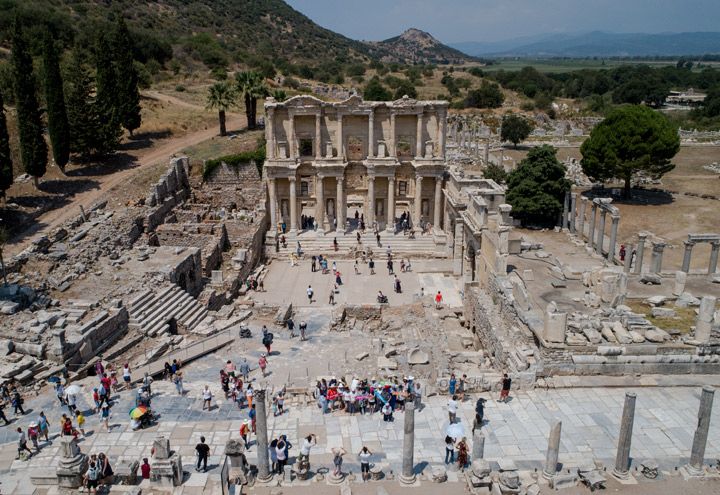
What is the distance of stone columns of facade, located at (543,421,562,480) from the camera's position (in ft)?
52.3

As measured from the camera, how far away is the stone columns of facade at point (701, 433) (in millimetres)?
15930

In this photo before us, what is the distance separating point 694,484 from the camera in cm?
1619

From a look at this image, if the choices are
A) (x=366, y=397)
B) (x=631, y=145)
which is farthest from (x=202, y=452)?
(x=631, y=145)

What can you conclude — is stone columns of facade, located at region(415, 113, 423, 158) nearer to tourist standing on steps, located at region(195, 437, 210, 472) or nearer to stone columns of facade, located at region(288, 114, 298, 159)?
stone columns of facade, located at region(288, 114, 298, 159)

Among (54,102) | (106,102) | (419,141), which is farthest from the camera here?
(106,102)

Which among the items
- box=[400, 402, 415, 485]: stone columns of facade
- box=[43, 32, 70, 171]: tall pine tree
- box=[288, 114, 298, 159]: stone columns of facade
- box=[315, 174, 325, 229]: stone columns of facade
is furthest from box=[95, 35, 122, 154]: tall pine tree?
box=[400, 402, 415, 485]: stone columns of facade

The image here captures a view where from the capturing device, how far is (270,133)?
134 feet

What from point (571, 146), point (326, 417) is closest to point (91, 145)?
point (326, 417)

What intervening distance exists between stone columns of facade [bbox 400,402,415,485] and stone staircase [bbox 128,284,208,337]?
14.4 metres

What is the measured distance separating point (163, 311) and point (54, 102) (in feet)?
63.8

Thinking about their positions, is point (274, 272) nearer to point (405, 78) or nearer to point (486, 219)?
point (486, 219)

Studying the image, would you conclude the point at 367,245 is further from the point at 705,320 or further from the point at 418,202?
the point at 705,320

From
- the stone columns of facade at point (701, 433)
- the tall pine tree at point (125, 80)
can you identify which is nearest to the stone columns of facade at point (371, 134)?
the tall pine tree at point (125, 80)

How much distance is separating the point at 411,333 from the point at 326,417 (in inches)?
360
